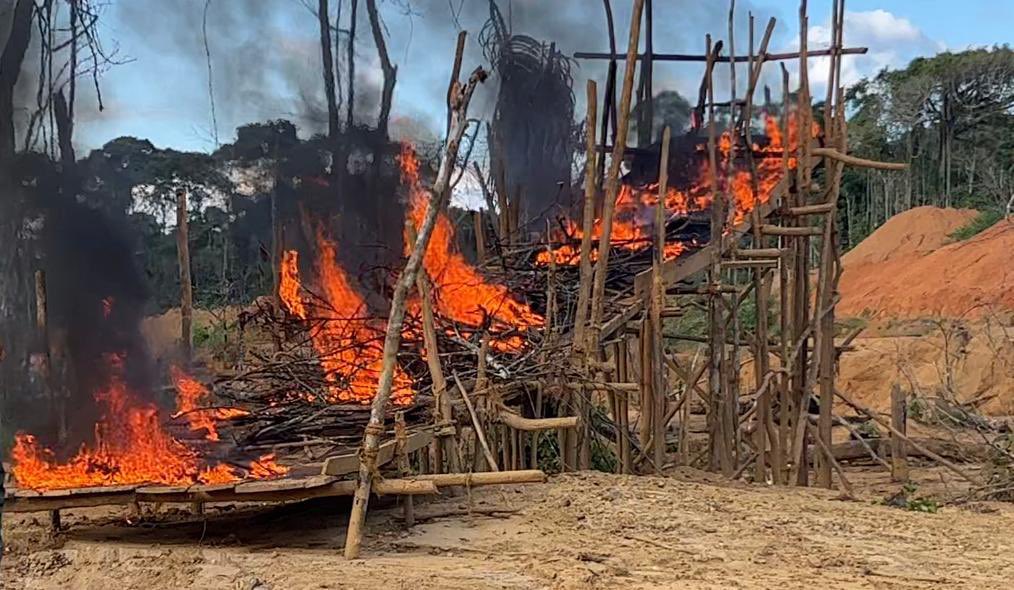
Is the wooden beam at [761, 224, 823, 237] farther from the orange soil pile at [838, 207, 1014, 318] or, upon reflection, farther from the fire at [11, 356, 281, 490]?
the orange soil pile at [838, 207, 1014, 318]

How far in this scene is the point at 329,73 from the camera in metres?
10.8

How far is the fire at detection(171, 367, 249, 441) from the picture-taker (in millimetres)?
7289

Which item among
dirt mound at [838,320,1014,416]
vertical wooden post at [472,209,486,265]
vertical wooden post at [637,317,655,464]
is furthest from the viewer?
dirt mound at [838,320,1014,416]

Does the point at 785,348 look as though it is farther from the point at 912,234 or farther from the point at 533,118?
the point at 912,234

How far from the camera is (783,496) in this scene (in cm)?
730

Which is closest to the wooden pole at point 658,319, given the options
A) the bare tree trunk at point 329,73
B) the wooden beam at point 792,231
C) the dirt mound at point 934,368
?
the wooden beam at point 792,231

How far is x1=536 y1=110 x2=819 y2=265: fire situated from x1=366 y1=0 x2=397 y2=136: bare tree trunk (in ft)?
7.93

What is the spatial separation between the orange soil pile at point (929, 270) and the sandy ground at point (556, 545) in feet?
61.9

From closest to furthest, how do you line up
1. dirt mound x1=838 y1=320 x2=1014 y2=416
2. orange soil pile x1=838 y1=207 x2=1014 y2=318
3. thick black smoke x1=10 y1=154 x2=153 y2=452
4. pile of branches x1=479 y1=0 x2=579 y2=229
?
1. thick black smoke x1=10 y1=154 x2=153 y2=452
2. pile of branches x1=479 y1=0 x2=579 y2=229
3. dirt mound x1=838 y1=320 x2=1014 y2=416
4. orange soil pile x1=838 y1=207 x2=1014 y2=318

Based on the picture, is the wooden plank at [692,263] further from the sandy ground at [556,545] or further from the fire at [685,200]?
the sandy ground at [556,545]

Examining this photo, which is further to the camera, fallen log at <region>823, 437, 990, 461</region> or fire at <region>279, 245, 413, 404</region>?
fallen log at <region>823, 437, 990, 461</region>

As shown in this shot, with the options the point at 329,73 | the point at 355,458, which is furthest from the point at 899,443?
the point at 355,458

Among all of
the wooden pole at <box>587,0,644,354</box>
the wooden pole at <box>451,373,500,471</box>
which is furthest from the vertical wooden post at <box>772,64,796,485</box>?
the wooden pole at <box>451,373,500,471</box>

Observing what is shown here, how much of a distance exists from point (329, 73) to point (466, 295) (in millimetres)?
3083
